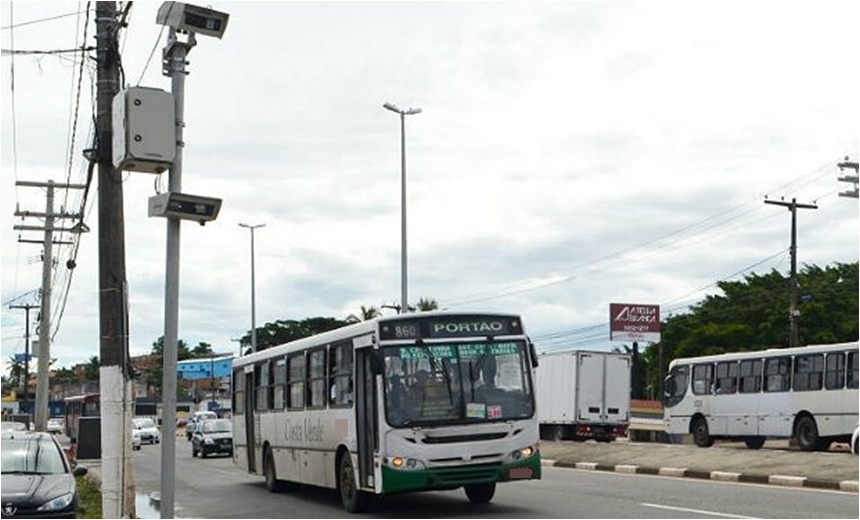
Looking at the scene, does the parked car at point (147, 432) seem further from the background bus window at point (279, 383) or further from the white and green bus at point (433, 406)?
the white and green bus at point (433, 406)

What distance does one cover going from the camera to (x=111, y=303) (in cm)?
1491

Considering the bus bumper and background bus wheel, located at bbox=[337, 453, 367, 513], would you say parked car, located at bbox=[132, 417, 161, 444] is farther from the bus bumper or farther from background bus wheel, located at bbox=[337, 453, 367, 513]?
the bus bumper

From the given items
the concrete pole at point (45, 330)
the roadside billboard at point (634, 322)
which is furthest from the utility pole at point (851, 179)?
the concrete pole at point (45, 330)

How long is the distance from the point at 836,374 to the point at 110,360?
2192 centimetres

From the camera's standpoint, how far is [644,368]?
96.4 meters

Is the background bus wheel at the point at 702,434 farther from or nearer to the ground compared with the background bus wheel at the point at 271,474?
nearer to the ground

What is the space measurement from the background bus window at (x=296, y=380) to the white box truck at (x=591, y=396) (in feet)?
69.1

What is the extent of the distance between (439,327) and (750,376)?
2040 centimetres

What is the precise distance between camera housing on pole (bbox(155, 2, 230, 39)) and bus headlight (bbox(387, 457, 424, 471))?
7.53 metres

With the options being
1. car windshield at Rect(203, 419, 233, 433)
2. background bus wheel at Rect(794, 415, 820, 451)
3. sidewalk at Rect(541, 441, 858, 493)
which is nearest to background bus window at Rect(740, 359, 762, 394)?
background bus wheel at Rect(794, 415, 820, 451)

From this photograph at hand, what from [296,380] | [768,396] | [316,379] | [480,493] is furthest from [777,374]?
[316,379]

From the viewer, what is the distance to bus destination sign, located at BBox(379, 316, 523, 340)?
16.8m

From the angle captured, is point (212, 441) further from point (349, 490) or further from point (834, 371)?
point (349, 490)

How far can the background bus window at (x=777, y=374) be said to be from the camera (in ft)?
109
